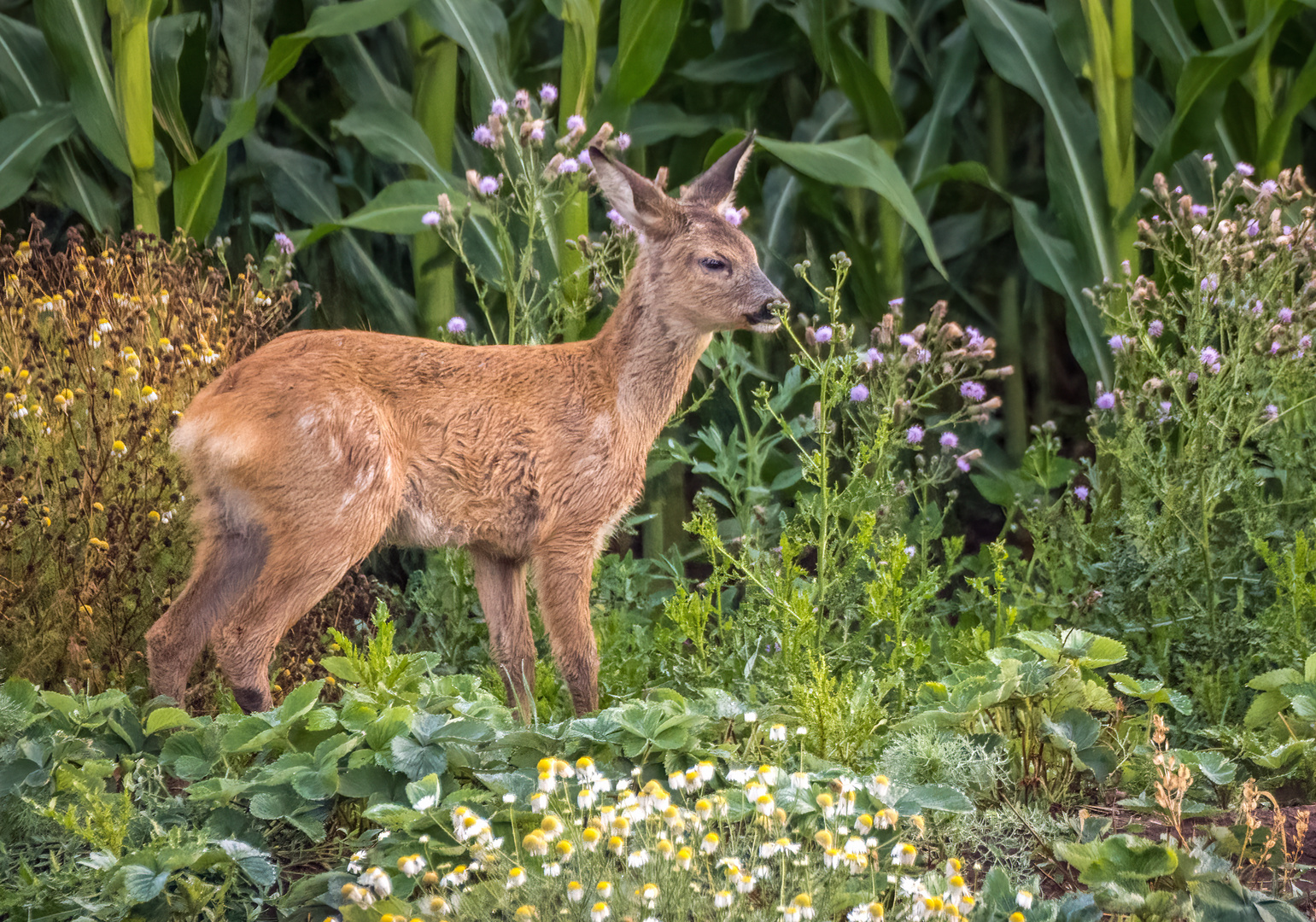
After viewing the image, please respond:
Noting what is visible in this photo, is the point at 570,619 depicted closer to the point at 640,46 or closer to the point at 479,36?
the point at 640,46

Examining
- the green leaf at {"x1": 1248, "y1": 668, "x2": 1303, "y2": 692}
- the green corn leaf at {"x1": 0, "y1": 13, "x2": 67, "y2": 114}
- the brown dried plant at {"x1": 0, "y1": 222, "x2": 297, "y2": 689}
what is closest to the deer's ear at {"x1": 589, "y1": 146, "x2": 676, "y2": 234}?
the brown dried plant at {"x1": 0, "y1": 222, "x2": 297, "y2": 689}

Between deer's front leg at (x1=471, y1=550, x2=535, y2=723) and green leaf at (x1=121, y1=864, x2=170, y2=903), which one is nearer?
green leaf at (x1=121, y1=864, x2=170, y2=903)

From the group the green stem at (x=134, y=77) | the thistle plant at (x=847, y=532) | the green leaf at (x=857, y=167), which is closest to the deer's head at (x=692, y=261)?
the thistle plant at (x=847, y=532)

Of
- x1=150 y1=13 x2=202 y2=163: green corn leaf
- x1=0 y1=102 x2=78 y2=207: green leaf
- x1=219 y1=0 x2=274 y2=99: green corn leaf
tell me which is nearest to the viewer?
x1=0 y1=102 x2=78 y2=207: green leaf

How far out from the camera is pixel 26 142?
19.9 ft

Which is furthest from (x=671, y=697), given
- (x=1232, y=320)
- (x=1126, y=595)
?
(x=1232, y=320)

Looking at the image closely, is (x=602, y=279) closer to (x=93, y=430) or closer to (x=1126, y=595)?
(x=93, y=430)

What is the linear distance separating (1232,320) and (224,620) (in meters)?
4.05

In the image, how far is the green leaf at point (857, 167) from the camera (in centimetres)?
596

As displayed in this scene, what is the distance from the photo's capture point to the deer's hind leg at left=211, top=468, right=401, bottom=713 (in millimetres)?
4156

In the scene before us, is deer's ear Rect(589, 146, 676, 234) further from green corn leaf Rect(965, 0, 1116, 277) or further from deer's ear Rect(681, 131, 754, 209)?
green corn leaf Rect(965, 0, 1116, 277)

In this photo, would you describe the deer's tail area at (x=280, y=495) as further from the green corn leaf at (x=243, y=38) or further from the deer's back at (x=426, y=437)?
the green corn leaf at (x=243, y=38)

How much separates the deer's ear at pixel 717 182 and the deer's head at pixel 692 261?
16mm

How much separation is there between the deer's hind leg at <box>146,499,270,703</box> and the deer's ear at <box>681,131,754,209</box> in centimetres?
197
